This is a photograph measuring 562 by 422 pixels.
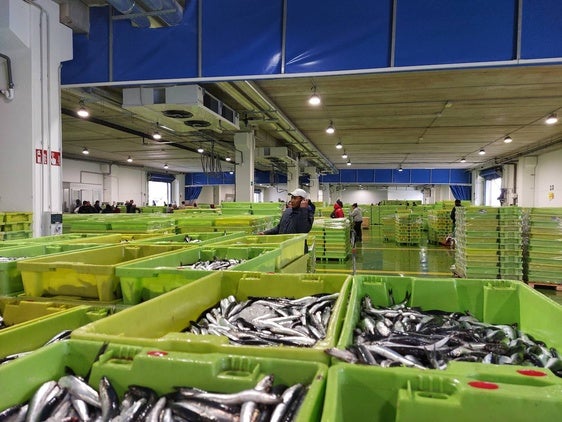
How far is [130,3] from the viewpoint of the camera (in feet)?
19.7

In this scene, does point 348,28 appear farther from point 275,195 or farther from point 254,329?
point 275,195

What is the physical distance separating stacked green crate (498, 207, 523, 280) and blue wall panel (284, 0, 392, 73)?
456 centimetres

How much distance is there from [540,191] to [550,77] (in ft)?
41.4

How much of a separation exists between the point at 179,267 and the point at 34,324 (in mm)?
1349

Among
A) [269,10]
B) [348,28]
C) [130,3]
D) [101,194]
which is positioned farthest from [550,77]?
[101,194]

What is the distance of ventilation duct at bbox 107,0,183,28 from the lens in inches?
235

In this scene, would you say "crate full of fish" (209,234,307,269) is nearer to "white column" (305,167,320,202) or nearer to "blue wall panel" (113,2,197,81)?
"blue wall panel" (113,2,197,81)

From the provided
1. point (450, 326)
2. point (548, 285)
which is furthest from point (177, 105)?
point (548, 285)

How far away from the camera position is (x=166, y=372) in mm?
1367

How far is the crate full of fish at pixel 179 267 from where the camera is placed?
2834 millimetres

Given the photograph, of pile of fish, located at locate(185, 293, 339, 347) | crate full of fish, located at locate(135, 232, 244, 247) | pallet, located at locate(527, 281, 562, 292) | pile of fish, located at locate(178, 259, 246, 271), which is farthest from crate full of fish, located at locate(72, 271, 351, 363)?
pallet, located at locate(527, 281, 562, 292)

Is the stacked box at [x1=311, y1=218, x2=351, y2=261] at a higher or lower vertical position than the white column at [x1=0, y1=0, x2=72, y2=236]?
lower

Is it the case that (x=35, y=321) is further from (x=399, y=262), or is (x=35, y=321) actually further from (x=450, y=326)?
(x=399, y=262)

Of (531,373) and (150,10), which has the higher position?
(150,10)
